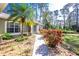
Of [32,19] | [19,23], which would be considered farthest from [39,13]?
[19,23]

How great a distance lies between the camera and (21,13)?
10.5 feet

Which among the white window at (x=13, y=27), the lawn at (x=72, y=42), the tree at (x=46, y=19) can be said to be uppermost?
the tree at (x=46, y=19)

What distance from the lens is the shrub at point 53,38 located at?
3.18 metres

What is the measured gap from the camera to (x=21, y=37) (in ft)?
10.5

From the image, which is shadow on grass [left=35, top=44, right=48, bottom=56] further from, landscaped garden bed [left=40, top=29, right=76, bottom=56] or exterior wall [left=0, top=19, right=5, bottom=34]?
exterior wall [left=0, top=19, right=5, bottom=34]

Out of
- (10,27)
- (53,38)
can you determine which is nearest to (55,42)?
(53,38)

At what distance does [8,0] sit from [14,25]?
430mm

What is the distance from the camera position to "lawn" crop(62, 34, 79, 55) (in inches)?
124

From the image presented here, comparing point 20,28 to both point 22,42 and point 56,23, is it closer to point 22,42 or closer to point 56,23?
point 22,42

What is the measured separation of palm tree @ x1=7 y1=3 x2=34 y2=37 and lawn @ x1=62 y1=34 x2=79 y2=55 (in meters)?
0.68

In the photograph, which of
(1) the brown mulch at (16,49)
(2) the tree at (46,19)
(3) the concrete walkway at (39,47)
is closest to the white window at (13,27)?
(1) the brown mulch at (16,49)

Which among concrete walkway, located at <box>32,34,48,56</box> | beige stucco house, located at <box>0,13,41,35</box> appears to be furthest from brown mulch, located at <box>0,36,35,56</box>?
beige stucco house, located at <box>0,13,41,35</box>

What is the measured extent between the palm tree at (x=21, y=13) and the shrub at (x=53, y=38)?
16.0 inches

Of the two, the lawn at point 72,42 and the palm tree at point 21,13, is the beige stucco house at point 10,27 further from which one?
the lawn at point 72,42
